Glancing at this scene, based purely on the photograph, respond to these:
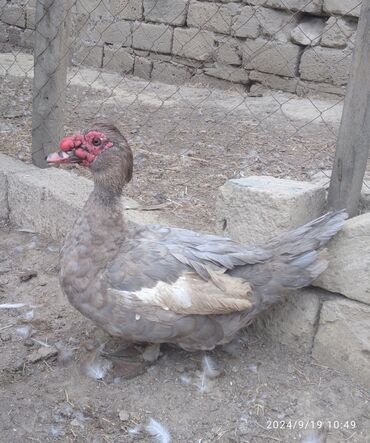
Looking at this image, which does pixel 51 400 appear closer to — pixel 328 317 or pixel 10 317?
pixel 10 317

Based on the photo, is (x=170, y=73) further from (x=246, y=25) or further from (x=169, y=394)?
(x=169, y=394)

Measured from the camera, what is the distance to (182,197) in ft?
12.0

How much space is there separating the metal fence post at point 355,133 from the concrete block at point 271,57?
4.21 metres

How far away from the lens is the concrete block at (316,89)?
245 inches

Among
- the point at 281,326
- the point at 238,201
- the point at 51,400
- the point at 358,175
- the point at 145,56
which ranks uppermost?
the point at 145,56

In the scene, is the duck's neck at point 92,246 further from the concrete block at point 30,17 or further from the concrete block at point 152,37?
the concrete block at point 30,17

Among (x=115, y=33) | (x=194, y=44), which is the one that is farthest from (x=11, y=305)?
(x=115, y=33)

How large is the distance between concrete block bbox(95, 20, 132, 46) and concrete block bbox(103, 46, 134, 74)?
0.36 feet

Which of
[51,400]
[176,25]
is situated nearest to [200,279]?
[51,400]

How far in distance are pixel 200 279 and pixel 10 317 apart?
1.10 metres

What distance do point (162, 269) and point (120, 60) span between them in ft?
18.9

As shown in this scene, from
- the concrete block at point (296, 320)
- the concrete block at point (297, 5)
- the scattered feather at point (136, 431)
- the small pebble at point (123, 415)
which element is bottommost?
the scattered feather at point (136, 431)

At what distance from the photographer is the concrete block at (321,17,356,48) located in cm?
609

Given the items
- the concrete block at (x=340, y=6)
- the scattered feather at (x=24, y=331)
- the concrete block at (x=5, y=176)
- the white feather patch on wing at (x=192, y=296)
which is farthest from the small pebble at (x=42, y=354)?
the concrete block at (x=340, y=6)
